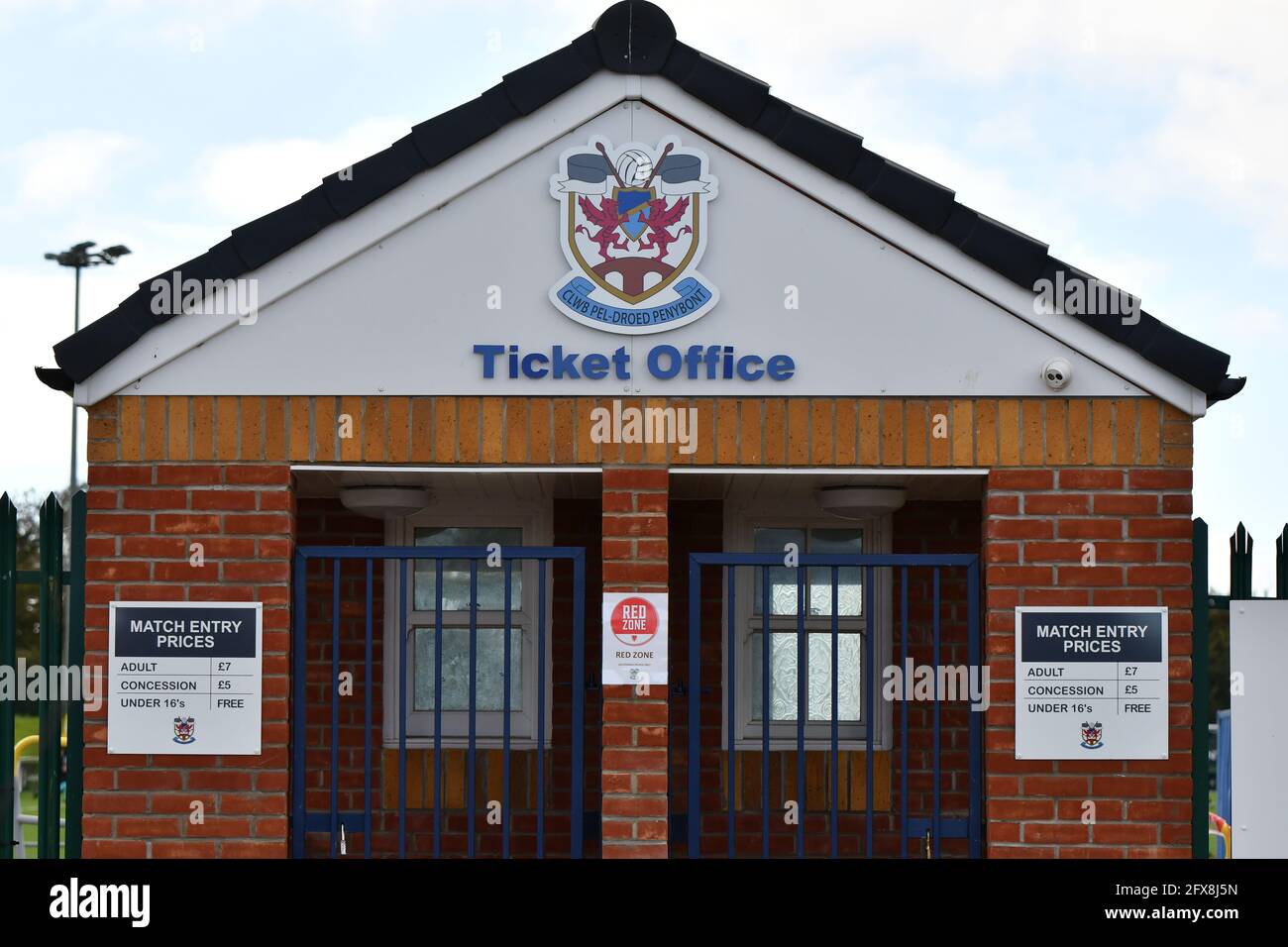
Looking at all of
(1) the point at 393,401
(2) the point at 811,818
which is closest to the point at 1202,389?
(2) the point at 811,818

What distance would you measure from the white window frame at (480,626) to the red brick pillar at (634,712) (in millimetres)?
1622

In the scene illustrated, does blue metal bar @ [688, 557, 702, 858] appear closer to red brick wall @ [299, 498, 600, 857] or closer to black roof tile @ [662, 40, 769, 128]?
red brick wall @ [299, 498, 600, 857]

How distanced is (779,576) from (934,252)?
102 inches

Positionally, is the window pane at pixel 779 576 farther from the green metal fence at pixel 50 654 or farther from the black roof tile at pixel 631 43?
the green metal fence at pixel 50 654

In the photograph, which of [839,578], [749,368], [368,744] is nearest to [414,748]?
[368,744]

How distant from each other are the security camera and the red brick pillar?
1929mm

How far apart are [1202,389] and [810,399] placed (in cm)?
190

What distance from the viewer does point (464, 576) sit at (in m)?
9.45

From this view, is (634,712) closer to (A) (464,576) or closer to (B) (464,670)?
(B) (464,670)

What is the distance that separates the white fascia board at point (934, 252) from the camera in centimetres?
755

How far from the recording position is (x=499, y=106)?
24.7 ft

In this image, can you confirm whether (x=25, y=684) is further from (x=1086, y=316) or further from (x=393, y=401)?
(x=1086, y=316)

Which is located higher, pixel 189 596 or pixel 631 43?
pixel 631 43

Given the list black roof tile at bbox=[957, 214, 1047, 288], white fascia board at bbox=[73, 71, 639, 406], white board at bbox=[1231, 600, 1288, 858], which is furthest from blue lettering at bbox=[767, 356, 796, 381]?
white board at bbox=[1231, 600, 1288, 858]
